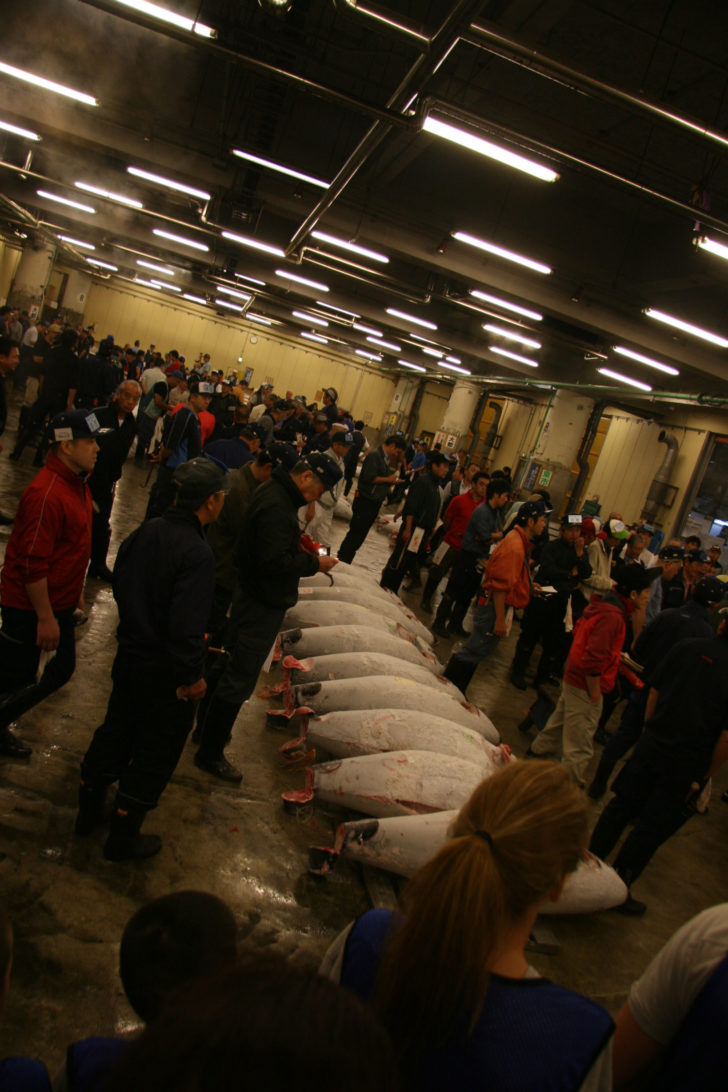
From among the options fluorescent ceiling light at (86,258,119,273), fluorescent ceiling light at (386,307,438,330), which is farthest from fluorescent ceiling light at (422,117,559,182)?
fluorescent ceiling light at (86,258,119,273)

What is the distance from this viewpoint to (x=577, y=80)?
5516mm

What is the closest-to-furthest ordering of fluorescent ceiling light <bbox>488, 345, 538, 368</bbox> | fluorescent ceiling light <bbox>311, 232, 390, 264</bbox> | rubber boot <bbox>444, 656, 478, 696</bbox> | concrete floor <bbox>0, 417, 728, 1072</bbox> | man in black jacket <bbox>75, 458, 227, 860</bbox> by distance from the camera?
concrete floor <bbox>0, 417, 728, 1072</bbox>
man in black jacket <bbox>75, 458, 227, 860</bbox>
rubber boot <bbox>444, 656, 478, 696</bbox>
fluorescent ceiling light <bbox>311, 232, 390, 264</bbox>
fluorescent ceiling light <bbox>488, 345, 538, 368</bbox>

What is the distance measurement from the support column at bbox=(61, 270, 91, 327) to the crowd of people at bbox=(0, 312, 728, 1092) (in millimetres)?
32269

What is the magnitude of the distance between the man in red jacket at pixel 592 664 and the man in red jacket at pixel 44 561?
3574 millimetres

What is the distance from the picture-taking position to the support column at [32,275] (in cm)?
2870

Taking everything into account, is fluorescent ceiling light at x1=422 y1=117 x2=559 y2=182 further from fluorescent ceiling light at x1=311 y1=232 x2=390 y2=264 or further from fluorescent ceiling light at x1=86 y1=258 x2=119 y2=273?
fluorescent ceiling light at x1=86 y1=258 x2=119 y2=273

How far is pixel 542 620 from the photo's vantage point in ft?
25.8

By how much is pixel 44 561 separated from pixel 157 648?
0.74 metres

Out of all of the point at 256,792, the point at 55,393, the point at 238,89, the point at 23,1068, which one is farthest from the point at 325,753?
the point at 238,89

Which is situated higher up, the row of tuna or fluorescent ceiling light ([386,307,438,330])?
fluorescent ceiling light ([386,307,438,330])

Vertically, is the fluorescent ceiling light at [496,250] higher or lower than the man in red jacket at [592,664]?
higher

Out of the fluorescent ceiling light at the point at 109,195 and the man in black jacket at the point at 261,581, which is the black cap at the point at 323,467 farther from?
the fluorescent ceiling light at the point at 109,195

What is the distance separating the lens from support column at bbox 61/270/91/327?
35531 millimetres

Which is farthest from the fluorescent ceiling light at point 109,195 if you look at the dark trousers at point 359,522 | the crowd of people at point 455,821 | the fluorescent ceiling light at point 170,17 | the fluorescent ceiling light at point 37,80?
the dark trousers at point 359,522
